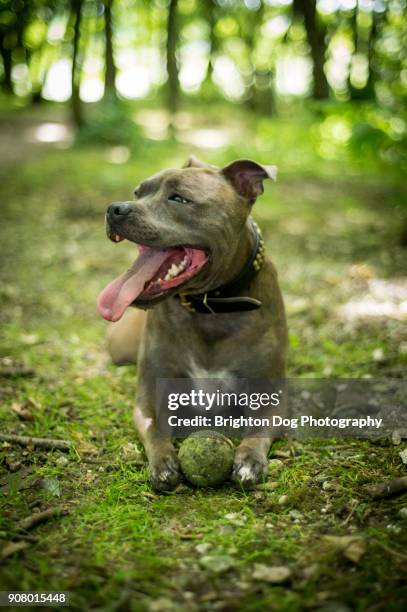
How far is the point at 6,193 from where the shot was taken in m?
9.36

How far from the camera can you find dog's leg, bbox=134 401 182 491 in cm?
296

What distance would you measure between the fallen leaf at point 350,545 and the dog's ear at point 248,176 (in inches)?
70.5

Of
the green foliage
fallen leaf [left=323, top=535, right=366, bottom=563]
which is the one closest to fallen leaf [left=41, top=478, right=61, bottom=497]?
fallen leaf [left=323, top=535, right=366, bottom=563]

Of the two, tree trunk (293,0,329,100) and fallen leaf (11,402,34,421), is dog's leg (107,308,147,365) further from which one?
tree trunk (293,0,329,100)

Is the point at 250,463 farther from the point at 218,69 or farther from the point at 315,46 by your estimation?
the point at 218,69

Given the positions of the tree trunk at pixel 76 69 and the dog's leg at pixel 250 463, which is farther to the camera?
the tree trunk at pixel 76 69

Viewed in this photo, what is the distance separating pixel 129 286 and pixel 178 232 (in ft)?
1.24

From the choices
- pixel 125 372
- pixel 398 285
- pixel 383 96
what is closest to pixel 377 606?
pixel 125 372

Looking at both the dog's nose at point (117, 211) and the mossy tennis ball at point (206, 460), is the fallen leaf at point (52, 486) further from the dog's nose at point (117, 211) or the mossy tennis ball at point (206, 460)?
the dog's nose at point (117, 211)

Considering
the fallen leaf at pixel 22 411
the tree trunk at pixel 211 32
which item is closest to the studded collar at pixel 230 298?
the fallen leaf at pixel 22 411

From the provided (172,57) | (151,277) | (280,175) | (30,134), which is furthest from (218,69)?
(151,277)

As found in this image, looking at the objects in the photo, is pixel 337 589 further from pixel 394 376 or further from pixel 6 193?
pixel 6 193

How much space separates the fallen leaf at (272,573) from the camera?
7.58 ft

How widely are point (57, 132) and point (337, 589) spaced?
50.0 feet
